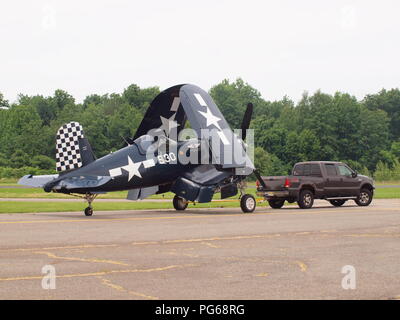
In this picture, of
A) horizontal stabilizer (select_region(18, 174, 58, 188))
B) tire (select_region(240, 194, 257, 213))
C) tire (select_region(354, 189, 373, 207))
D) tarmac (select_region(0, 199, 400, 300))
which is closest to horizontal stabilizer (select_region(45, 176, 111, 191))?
horizontal stabilizer (select_region(18, 174, 58, 188))

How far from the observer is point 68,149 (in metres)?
22.9

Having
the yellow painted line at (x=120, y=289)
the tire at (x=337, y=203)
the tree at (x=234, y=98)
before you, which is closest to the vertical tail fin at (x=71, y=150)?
the tire at (x=337, y=203)

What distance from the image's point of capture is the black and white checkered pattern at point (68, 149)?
22.9 meters

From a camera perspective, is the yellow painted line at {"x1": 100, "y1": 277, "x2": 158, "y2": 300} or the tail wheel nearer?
the yellow painted line at {"x1": 100, "y1": 277, "x2": 158, "y2": 300}

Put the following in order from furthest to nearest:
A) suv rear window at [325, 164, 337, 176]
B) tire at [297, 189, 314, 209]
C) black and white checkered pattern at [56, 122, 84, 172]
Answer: suv rear window at [325, 164, 337, 176] → tire at [297, 189, 314, 209] → black and white checkered pattern at [56, 122, 84, 172]

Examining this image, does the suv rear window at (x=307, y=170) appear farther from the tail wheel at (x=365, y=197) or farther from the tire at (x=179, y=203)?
the tire at (x=179, y=203)

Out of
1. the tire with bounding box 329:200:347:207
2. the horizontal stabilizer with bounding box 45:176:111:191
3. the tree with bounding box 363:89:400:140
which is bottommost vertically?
the tire with bounding box 329:200:347:207

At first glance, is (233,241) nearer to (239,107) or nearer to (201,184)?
(201,184)

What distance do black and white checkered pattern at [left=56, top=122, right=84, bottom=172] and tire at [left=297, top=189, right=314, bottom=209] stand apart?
31.8 ft

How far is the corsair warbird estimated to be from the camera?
22.8m

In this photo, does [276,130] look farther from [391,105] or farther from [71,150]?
[71,150]

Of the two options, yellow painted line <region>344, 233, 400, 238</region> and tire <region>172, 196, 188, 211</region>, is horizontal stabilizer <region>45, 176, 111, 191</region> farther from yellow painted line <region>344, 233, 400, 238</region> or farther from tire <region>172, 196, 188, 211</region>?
yellow painted line <region>344, 233, 400, 238</region>
